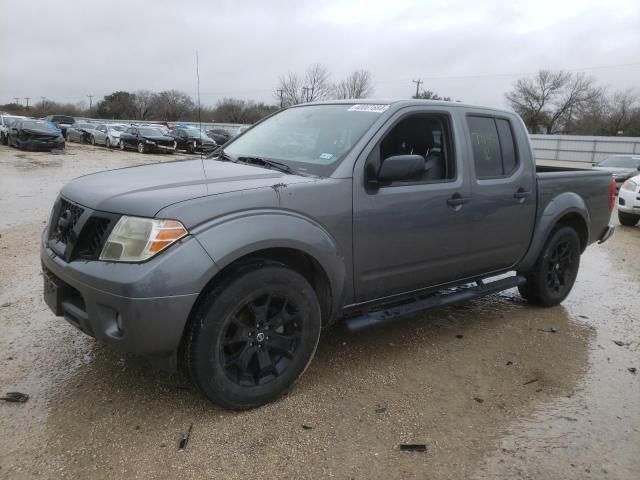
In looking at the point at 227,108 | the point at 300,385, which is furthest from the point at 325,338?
the point at 227,108

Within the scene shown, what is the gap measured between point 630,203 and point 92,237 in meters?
10.5

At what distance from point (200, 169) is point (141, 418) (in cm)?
158

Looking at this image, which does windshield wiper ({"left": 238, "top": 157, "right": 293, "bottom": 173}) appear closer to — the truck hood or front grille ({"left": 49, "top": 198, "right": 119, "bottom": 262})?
the truck hood

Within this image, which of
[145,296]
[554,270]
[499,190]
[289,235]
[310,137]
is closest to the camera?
[145,296]

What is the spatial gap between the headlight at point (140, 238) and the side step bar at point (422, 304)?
4.48 feet

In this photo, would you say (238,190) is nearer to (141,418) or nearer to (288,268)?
(288,268)

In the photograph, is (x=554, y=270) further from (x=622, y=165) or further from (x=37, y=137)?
(x=37, y=137)

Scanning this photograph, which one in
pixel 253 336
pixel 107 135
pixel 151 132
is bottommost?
pixel 253 336

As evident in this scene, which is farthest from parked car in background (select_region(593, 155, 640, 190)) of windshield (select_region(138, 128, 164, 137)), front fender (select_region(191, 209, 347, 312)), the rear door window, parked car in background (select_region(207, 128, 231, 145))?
parked car in background (select_region(207, 128, 231, 145))

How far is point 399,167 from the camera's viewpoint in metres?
3.18

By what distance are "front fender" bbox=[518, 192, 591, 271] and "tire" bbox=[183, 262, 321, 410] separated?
2.42m

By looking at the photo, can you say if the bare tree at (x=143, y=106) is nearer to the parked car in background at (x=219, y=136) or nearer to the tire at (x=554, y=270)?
the parked car in background at (x=219, y=136)

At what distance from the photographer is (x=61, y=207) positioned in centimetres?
315

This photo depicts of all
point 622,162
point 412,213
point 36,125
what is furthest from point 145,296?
point 36,125
